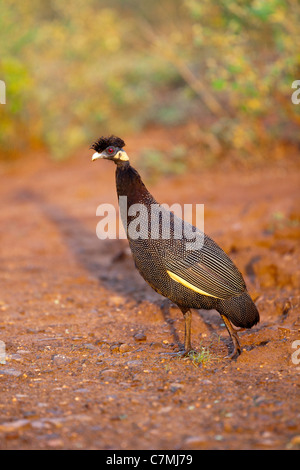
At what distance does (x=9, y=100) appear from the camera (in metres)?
13.9

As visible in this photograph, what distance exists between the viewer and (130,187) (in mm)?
4586

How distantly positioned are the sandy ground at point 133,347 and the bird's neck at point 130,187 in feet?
3.84

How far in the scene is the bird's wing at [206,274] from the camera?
172 inches

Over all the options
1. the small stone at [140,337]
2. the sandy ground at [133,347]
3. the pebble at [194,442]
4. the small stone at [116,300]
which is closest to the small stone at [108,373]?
the sandy ground at [133,347]

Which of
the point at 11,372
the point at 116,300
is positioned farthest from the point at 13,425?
the point at 116,300

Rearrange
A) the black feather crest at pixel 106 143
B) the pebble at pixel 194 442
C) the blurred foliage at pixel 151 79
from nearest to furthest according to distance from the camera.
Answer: the pebble at pixel 194 442 < the black feather crest at pixel 106 143 < the blurred foliage at pixel 151 79

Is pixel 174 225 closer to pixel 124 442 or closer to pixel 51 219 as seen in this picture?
pixel 124 442

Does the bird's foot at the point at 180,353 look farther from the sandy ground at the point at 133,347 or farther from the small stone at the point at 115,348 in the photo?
the small stone at the point at 115,348

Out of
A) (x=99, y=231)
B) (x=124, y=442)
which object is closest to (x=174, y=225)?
(x=124, y=442)

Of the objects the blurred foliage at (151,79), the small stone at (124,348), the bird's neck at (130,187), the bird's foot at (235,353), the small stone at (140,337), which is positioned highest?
the blurred foliage at (151,79)

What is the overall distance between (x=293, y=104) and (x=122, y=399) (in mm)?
8714

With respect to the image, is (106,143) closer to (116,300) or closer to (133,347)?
(133,347)

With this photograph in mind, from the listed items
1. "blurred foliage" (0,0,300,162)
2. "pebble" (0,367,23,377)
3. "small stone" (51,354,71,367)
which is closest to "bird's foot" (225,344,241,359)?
A: "small stone" (51,354,71,367)

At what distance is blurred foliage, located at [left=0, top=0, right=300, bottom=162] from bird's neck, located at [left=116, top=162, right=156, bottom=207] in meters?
5.50
